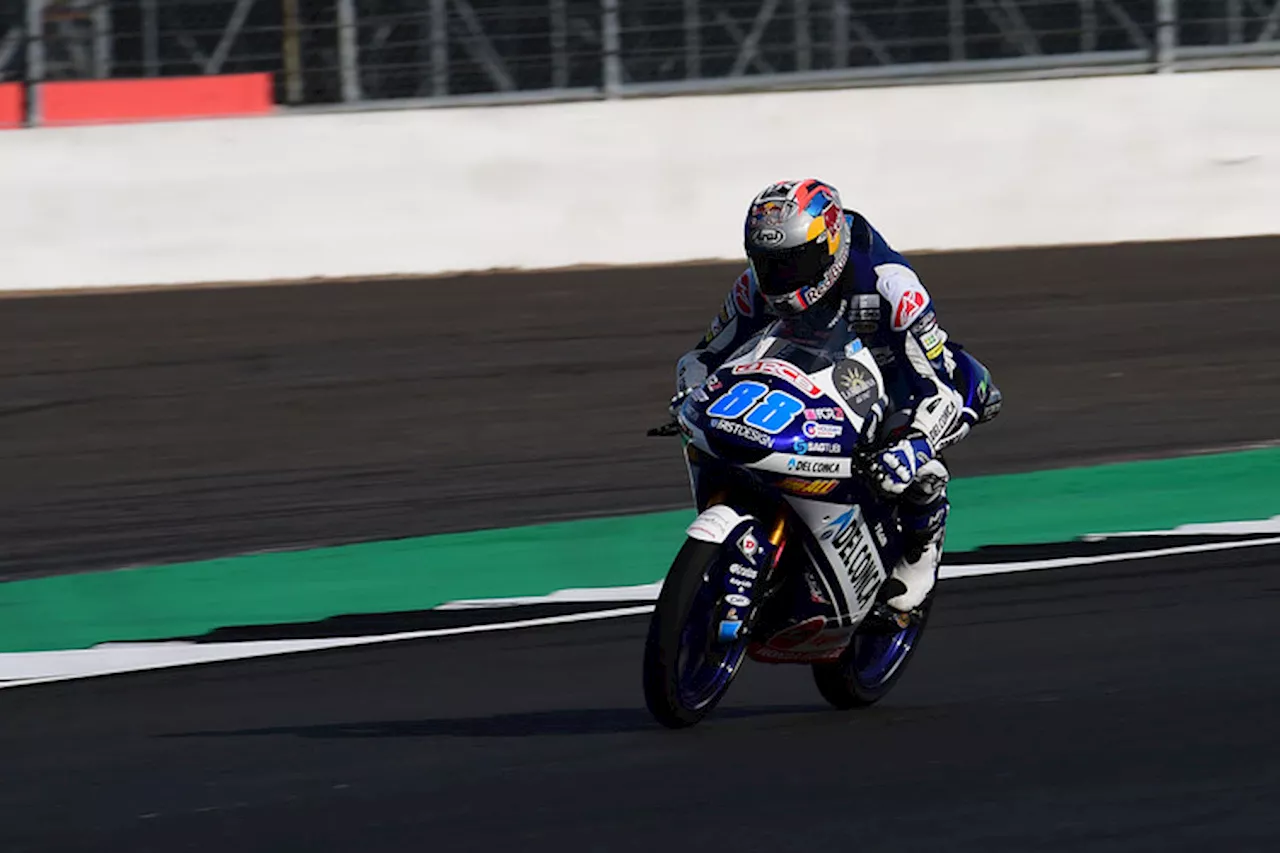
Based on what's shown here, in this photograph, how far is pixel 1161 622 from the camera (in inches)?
298

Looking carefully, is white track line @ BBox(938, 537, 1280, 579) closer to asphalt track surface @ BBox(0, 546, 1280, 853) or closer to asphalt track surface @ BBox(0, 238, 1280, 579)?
asphalt track surface @ BBox(0, 546, 1280, 853)

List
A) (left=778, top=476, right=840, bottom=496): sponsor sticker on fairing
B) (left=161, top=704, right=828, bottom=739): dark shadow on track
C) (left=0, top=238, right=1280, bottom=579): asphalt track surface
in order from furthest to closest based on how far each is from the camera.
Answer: (left=0, top=238, right=1280, bottom=579): asphalt track surface
(left=161, top=704, right=828, bottom=739): dark shadow on track
(left=778, top=476, right=840, bottom=496): sponsor sticker on fairing

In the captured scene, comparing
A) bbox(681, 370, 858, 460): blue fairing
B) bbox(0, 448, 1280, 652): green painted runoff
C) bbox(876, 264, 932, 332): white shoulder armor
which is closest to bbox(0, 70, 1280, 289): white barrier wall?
bbox(0, 448, 1280, 652): green painted runoff

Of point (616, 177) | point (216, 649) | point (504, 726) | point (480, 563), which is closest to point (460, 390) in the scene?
point (616, 177)

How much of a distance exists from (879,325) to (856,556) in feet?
2.05

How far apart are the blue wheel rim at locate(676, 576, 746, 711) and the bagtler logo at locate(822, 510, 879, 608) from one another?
0.37 metres

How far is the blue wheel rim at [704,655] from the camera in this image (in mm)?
5699

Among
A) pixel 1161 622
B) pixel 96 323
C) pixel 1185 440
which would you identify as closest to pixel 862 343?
pixel 1161 622

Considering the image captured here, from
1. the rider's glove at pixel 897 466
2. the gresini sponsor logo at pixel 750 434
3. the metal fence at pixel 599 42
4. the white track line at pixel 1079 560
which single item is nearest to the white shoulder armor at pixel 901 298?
the rider's glove at pixel 897 466

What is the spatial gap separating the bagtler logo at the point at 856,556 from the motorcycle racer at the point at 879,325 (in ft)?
0.57

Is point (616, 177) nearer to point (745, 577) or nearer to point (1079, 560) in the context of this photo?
point (1079, 560)

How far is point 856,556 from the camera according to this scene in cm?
611

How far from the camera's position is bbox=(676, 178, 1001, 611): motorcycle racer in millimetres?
5945

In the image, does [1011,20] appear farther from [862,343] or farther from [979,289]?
[862,343]
